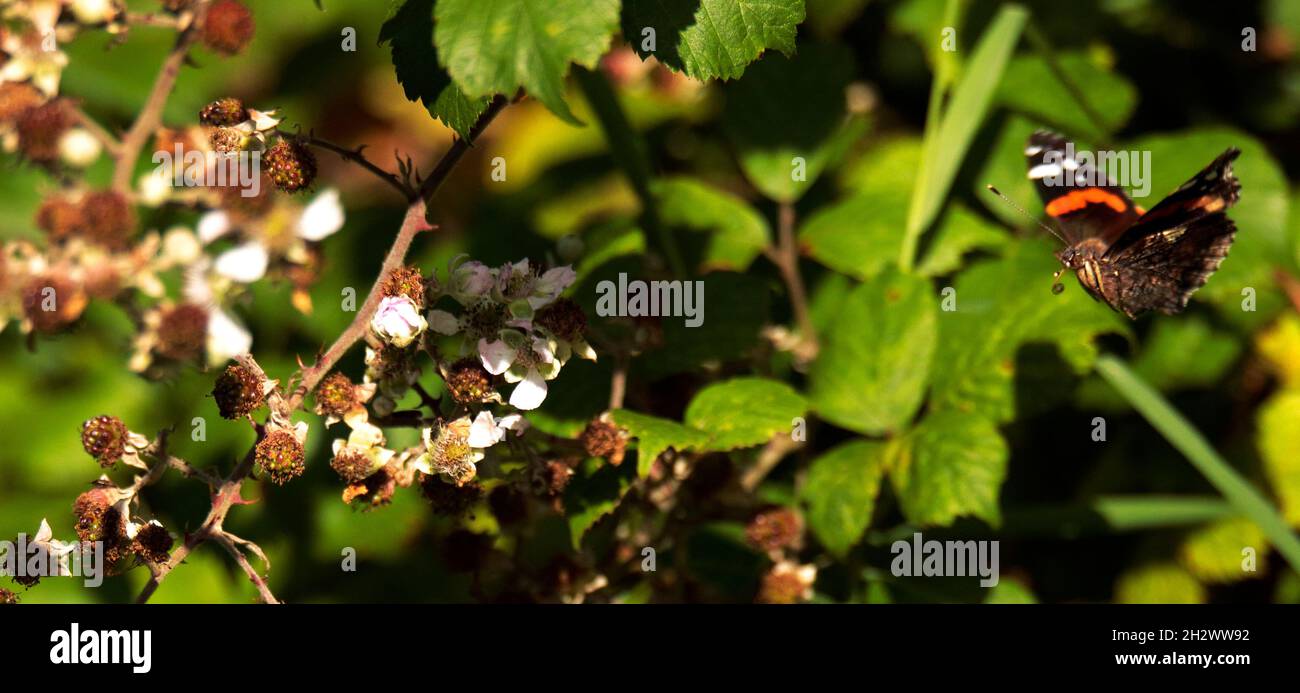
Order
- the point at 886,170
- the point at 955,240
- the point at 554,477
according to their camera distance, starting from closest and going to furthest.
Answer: the point at 554,477 → the point at 955,240 → the point at 886,170

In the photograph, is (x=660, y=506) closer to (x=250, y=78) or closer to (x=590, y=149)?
(x=590, y=149)

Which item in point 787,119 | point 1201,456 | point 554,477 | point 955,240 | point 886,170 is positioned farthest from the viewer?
point 886,170

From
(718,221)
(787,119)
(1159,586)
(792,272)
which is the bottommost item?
(1159,586)

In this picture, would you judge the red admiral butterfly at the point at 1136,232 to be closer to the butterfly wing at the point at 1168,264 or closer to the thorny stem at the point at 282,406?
the butterfly wing at the point at 1168,264

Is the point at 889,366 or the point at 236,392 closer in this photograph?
the point at 236,392

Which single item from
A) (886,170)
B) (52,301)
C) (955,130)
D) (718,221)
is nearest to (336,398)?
(52,301)

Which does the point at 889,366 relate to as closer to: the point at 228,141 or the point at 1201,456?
the point at 1201,456

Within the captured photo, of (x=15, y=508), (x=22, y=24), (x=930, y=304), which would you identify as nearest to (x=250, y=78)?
(x=15, y=508)
